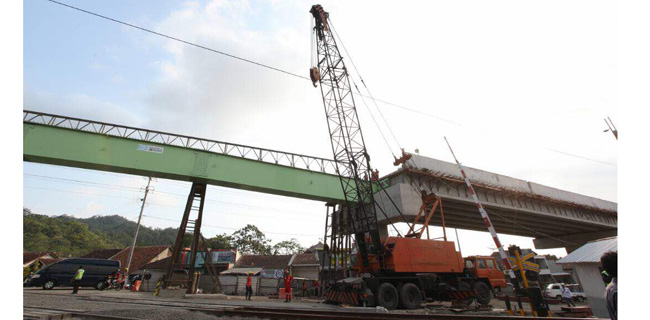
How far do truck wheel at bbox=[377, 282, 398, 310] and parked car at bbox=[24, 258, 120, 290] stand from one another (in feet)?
67.1

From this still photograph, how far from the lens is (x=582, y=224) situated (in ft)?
97.0

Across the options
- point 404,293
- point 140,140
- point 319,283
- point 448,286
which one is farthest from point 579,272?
point 140,140

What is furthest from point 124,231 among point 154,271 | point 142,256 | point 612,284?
point 612,284

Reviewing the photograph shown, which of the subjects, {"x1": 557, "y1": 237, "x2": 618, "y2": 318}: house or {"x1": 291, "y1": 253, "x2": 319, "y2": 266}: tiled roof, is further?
{"x1": 291, "y1": 253, "x2": 319, "y2": 266}: tiled roof

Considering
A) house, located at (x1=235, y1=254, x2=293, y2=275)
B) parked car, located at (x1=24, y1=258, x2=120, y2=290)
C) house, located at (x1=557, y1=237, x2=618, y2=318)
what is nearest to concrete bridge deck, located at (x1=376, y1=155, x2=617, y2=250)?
house, located at (x1=557, y1=237, x2=618, y2=318)

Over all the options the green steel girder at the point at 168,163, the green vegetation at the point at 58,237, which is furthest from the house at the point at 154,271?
the green vegetation at the point at 58,237

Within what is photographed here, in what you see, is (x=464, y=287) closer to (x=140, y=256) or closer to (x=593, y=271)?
(x=593, y=271)

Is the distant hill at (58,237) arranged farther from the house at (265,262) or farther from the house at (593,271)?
the house at (593,271)

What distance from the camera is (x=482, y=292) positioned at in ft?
44.5

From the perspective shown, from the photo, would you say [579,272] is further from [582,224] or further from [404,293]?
[582,224]

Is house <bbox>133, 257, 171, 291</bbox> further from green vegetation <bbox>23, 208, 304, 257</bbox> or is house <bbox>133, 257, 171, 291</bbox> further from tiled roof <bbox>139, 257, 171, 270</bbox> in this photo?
green vegetation <bbox>23, 208, 304, 257</bbox>

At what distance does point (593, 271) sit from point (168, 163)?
66.7 ft

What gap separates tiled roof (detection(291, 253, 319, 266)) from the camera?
3497cm

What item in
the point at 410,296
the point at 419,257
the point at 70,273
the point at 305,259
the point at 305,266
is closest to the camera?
the point at 410,296
